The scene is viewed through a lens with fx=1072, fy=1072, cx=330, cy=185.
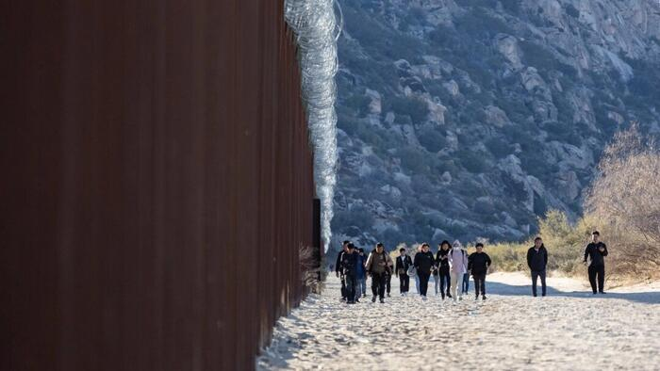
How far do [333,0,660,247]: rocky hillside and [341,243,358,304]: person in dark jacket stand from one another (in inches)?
1739

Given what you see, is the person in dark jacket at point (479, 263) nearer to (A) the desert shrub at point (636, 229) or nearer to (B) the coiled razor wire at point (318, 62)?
(B) the coiled razor wire at point (318, 62)

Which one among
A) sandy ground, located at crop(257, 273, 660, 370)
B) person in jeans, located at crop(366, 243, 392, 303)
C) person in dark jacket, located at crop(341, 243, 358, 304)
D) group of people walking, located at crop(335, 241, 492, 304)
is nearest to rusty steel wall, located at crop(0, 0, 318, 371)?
sandy ground, located at crop(257, 273, 660, 370)

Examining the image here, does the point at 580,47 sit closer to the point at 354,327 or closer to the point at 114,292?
the point at 354,327

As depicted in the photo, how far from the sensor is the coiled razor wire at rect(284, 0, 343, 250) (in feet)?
53.7

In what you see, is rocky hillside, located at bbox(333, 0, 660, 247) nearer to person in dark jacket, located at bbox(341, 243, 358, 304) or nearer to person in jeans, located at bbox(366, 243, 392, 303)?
person in jeans, located at bbox(366, 243, 392, 303)

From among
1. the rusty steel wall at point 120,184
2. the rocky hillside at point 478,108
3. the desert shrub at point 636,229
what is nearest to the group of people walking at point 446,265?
the desert shrub at point 636,229

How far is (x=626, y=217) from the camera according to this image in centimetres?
2850

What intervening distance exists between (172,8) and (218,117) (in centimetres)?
130

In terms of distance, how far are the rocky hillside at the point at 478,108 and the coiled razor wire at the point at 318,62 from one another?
131ft

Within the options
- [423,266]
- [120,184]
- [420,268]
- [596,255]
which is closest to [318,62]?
[423,266]

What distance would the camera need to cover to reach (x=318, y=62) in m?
19.6

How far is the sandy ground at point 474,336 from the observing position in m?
9.52

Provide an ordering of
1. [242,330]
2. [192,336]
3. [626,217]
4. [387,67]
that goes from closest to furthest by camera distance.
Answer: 1. [192,336]
2. [242,330]
3. [626,217]
4. [387,67]

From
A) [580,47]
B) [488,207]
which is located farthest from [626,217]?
[580,47]
